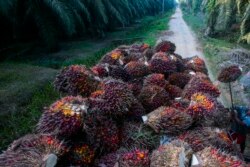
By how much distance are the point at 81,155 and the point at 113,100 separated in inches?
16.1

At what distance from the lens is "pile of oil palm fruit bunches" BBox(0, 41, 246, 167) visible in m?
1.38

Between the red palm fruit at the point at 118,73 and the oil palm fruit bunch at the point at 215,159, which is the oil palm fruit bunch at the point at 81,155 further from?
the red palm fruit at the point at 118,73

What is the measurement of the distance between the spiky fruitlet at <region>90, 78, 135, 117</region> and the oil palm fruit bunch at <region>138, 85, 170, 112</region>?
0.26 meters

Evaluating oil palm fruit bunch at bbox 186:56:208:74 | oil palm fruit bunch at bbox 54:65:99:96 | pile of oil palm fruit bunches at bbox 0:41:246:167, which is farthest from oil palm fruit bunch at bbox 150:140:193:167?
oil palm fruit bunch at bbox 186:56:208:74

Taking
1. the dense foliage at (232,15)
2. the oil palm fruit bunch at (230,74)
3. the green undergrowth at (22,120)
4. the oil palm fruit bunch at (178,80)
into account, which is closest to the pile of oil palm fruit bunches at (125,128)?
the oil palm fruit bunch at (178,80)

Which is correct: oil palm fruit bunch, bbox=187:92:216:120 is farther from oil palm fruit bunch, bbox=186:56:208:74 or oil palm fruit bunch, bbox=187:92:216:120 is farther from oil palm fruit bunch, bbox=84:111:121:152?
oil palm fruit bunch, bbox=186:56:208:74

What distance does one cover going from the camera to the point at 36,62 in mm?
10633

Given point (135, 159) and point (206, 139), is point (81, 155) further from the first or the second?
point (206, 139)

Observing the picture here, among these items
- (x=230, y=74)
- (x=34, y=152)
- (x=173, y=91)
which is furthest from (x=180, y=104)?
(x=230, y=74)

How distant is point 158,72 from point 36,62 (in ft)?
28.8

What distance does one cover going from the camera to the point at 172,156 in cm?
137

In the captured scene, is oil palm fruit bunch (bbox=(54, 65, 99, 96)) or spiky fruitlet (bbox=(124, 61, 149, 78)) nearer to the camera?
oil palm fruit bunch (bbox=(54, 65, 99, 96))

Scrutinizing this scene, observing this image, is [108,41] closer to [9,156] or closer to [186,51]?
[186,51]

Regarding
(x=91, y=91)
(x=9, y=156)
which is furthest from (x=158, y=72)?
(x=9, y=156)
